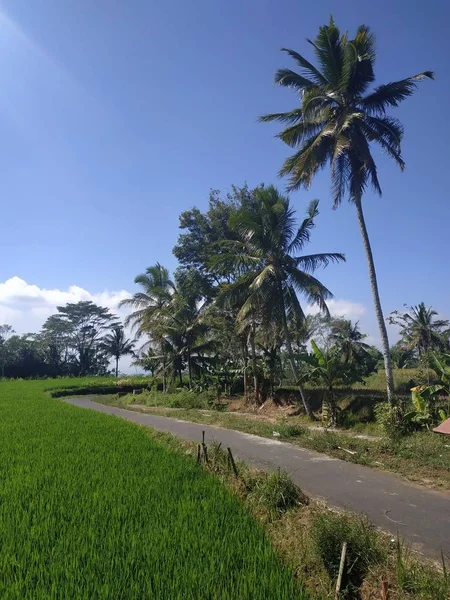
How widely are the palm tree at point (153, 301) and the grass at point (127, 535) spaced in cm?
1712

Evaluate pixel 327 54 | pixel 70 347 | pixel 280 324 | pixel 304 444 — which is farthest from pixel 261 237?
pixel 70 347

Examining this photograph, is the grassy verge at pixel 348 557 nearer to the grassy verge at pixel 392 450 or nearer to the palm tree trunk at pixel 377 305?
the grassy verge at pixel 392 450

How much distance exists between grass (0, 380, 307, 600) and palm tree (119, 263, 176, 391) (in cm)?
1712

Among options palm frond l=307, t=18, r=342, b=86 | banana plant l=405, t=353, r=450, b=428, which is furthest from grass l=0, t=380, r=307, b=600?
palm frond l=307, t=18, r=342, b=86

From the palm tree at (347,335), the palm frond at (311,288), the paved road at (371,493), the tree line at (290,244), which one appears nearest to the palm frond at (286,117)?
the tree line at (290,244)

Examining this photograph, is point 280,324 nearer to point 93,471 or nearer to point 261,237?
point 261,237

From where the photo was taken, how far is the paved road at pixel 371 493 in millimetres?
4418

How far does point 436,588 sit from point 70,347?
6019 centimetres

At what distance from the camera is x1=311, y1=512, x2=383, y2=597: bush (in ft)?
11.5

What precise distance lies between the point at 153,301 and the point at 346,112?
1718 centimetres

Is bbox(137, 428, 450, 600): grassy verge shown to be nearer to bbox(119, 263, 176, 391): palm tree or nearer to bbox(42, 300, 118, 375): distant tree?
bbox(119, 263, 176, 391): palm tree

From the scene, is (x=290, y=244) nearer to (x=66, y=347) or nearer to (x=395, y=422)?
(x=395, y=422)

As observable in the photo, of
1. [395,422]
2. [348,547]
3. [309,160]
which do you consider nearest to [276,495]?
[348,547]

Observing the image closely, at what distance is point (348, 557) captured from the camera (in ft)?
11.8
